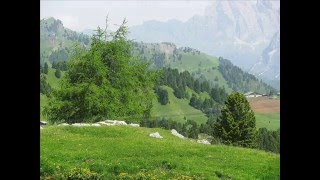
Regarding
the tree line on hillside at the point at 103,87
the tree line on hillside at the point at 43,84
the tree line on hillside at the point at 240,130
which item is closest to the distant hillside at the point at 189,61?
the tree line on hillside at the point at 103,87

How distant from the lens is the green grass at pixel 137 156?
1264cm

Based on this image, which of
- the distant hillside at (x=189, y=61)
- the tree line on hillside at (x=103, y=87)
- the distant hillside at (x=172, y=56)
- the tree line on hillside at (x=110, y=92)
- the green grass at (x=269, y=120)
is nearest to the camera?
the green grass at (x=269, y=120)

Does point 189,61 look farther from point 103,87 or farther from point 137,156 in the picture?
point 137,156

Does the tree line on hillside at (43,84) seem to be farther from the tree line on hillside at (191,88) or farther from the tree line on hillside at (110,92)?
the tree line on hillside at (191,88)

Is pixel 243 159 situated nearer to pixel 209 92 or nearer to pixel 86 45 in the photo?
pixel 86 45

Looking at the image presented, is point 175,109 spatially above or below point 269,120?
below

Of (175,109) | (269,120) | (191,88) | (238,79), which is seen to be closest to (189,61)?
(238,79)

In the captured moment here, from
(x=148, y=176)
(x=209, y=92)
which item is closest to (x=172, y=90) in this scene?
(x=209, y=92)

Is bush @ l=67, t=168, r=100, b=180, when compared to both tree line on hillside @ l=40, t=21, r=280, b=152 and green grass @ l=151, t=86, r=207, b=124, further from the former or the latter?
green grass @ l=151, t=86, r=207, b=124

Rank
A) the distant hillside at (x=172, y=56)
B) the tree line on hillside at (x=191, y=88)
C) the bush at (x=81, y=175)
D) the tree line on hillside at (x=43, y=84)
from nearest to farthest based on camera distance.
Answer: the tree line on hillside at (x=43, y=84)
the bush at (x=81, y=175)
the tree line on hillside at (x=191, y=88)
the distant hillside at (x=172, y=56)

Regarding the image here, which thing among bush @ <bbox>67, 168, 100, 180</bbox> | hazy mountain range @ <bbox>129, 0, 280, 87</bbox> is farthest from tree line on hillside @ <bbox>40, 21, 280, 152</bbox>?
hazy mountain range @ <bbox>129, 0, 280, 87</bbox>

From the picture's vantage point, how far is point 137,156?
1474 cm

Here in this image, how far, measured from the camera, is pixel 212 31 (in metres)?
116
